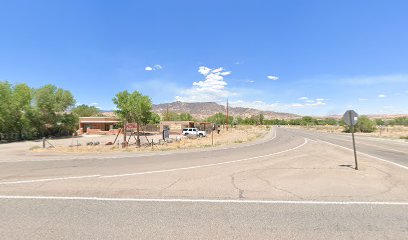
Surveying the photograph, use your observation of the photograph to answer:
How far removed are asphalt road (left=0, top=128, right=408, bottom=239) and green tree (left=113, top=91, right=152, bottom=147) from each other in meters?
47.3

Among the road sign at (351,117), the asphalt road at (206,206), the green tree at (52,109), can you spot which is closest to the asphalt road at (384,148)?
the road sign at (351,117)

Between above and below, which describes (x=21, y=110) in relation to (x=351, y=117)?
above

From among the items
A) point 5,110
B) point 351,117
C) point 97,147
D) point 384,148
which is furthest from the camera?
point 5,110

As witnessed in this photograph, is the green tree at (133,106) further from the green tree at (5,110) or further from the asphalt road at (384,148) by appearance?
the asphalt road at (384,148)

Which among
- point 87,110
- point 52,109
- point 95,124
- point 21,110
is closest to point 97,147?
point 21,110

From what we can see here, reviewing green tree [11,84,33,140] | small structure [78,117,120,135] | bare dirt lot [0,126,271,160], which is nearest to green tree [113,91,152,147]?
small structure [78,117,120,135]

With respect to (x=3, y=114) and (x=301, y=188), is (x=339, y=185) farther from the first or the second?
(x=3, y=114)

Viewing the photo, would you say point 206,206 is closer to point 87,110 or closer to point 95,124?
point 95,124

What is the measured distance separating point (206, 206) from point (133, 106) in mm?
52745

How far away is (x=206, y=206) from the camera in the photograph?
6.15 m

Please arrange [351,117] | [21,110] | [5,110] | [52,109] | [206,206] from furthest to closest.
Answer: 1. [52,109]
2. [21,110]
3. [5,110]
4. [351,117]
5. [206,206]

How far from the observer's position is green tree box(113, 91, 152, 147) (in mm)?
56656

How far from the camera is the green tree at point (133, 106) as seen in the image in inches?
2231

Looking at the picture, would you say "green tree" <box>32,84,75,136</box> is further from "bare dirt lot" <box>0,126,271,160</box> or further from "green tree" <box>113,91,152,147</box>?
"bare dirt lot" <box>0,126,271,160</box>
